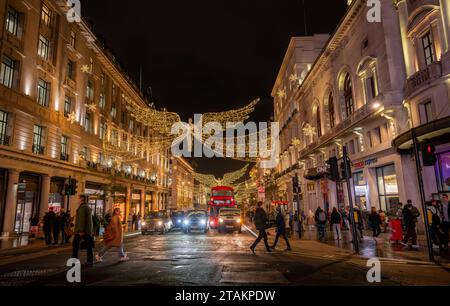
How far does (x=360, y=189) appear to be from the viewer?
79.6 feet

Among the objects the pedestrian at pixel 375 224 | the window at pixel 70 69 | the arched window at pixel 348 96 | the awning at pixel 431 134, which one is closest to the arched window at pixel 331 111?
the arched window at pixel 348 96

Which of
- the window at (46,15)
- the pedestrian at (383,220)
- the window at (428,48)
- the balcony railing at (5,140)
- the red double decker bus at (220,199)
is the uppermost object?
the window at (46,15)

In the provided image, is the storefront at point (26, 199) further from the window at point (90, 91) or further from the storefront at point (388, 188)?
the storefront at point (388, 188)

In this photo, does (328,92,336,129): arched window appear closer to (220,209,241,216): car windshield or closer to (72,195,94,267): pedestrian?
(220,209,241,216): car windshield

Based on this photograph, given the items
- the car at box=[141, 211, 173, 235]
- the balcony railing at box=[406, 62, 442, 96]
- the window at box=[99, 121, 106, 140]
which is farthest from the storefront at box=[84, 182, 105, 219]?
the balcony railing at box=[406, 62, 442, 96]

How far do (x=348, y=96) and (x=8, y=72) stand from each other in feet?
85.7

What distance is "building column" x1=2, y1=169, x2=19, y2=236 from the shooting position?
1891 cm

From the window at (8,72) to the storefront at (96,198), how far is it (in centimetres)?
1297

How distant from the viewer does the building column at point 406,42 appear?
701 inches

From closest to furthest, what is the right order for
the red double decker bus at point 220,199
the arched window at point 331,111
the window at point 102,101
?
the arched window at point 331,111, the red double decker bus at point 220,199, the window at point 102,101

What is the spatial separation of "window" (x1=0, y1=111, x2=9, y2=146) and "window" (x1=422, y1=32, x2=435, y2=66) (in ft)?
85.3

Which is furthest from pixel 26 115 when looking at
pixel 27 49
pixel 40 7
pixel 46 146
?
pixel 40 7

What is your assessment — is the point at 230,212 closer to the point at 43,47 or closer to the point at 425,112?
the point at 425,112
